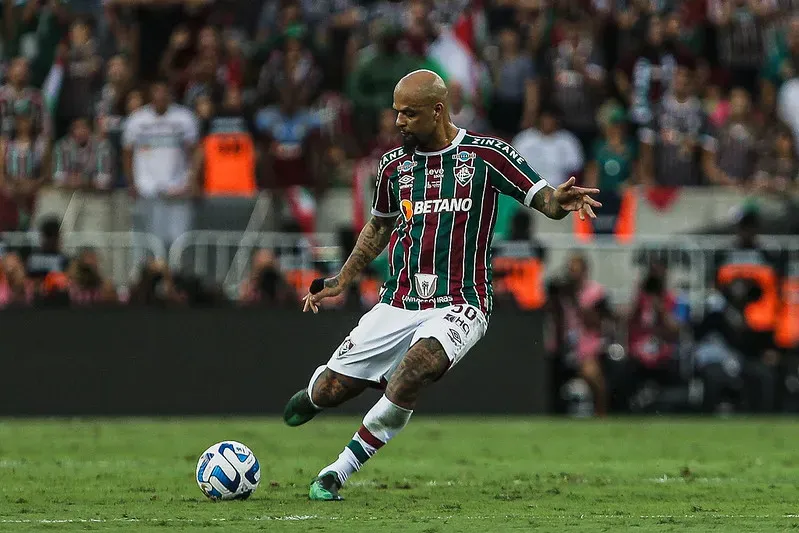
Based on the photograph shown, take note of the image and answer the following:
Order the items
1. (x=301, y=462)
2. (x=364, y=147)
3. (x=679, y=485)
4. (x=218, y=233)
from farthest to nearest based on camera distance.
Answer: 1. (x=364, y=147)
2. (x=218, y=233)
3. (x=301, y=462)
4. (x=679, y=485)

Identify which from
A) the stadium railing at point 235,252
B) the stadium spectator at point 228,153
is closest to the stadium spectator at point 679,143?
the stadium railing at point 235,252

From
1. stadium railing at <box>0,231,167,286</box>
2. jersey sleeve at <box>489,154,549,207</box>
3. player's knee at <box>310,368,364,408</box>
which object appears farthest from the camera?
stadium railing at <box>0,231,167,286</box>

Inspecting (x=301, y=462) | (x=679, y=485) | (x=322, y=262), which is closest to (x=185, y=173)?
(x=322, y=262)

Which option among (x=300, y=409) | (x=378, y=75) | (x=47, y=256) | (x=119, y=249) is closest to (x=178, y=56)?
(x=378, y=75)

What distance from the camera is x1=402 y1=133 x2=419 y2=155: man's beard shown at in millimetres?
10164

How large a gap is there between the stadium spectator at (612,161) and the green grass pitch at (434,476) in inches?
158

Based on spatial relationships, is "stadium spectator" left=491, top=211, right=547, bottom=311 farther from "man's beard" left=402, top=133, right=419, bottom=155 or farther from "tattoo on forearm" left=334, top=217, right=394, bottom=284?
"man's beard" left=402, top=133, right=419, bottom=155

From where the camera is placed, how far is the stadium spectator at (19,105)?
21047 millimetres

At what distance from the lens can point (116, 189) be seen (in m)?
20.8

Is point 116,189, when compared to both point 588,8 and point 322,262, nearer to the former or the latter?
point 322,262

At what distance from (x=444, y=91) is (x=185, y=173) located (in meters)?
11.3

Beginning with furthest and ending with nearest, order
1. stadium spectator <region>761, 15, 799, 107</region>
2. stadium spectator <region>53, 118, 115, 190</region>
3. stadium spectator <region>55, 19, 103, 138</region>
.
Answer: stadium spectator <region>761, 15, 799, 107</region>, stadium spectator <region>55, 19, 103, 138</region>, stadium spectator <region>53, 118, 115, 190</region>

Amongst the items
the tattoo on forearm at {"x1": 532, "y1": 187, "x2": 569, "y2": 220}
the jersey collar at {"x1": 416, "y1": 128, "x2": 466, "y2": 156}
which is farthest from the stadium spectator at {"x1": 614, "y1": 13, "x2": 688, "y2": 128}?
the tattoo on forearm at {"x1": 532, "y1": 187, "x2": 569, "y2": 220}

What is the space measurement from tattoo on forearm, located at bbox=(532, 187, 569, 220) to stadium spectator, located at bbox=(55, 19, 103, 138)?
1294cm
